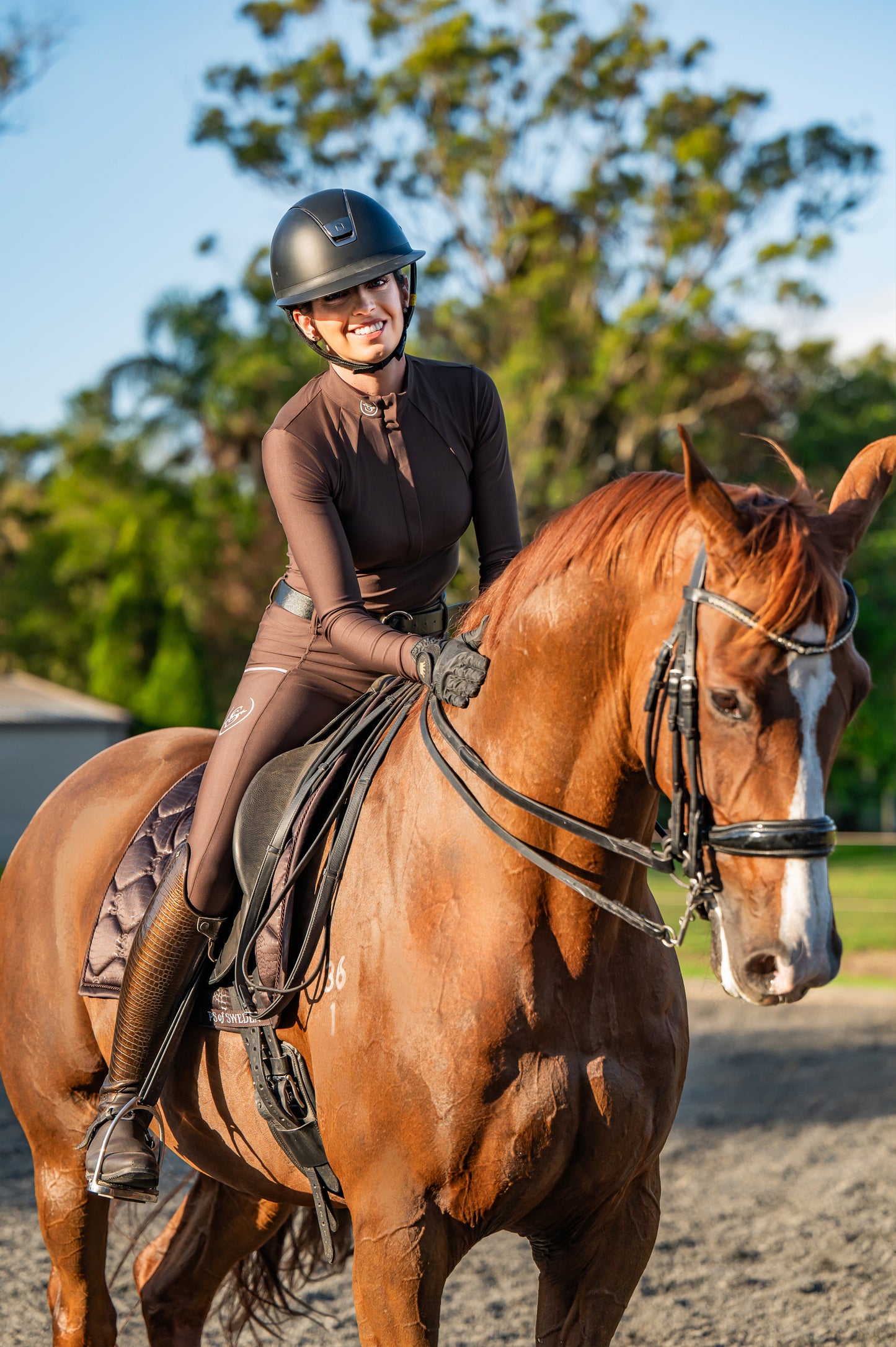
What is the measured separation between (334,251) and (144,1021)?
180cm

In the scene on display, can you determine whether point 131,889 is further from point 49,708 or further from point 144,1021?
point 49,708

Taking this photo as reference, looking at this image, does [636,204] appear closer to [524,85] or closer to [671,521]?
[524,85]

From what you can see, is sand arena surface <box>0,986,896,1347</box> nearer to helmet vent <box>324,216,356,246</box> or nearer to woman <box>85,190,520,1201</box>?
woman <box>85,190,520,1201</box>

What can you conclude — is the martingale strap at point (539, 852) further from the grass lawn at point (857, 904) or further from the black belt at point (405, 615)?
the grass lawn at point (857, 904)

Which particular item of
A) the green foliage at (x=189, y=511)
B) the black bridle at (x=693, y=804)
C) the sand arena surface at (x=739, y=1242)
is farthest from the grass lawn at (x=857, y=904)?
the green foliage at (x=189, y=511)

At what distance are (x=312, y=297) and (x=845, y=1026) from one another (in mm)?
8080

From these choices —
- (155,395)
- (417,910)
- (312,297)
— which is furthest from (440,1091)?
(155,395)

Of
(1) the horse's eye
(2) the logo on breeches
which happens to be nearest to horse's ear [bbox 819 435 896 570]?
(1) the horse's eye

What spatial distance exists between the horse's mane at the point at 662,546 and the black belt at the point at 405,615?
315 millimetres

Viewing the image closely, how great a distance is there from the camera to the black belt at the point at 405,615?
8.82 feet

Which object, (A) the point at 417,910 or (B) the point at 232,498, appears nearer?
(A) the point at 417,910

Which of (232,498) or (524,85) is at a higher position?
(524,85)

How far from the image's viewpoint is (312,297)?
8.52 ft

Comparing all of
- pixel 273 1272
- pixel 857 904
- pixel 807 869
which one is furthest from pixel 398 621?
pixel 857 904
